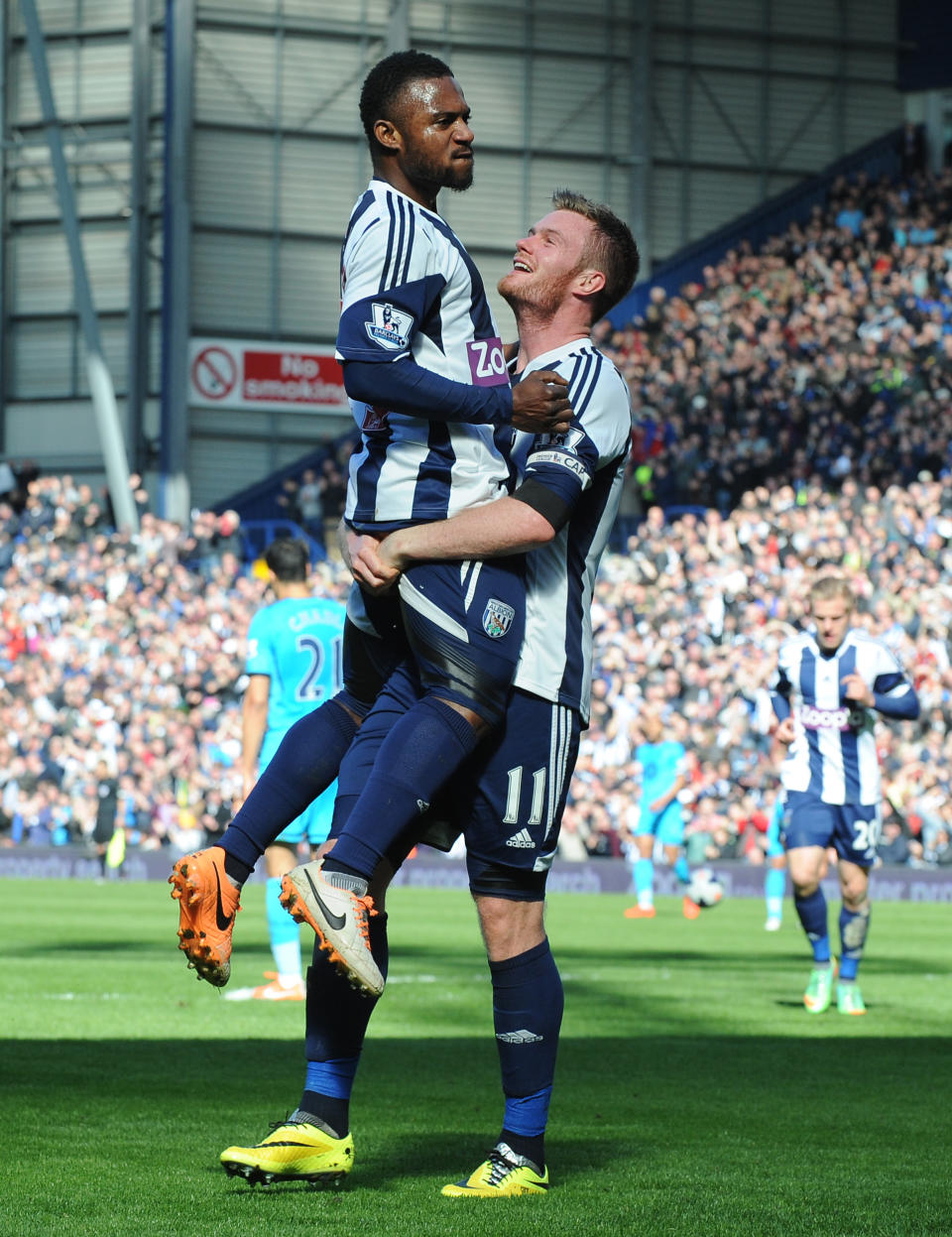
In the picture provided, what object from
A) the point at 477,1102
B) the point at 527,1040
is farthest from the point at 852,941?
the point at 527,1040

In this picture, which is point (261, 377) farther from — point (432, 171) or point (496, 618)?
point (496, 618)

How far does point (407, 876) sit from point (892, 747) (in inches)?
248

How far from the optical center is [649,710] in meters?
19.2

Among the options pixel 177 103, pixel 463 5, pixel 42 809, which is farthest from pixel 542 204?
pixel 42 809

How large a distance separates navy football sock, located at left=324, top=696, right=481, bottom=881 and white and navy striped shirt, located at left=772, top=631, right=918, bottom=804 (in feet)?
18.8

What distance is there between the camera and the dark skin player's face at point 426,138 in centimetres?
438

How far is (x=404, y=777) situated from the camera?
420 cm

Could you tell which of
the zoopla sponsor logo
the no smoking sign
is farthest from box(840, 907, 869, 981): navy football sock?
the no smoking sign

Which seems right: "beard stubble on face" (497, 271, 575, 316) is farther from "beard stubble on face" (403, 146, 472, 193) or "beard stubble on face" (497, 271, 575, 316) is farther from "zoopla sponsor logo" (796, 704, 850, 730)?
"zoopla sponsor logo" (796, 704, 850, 730)

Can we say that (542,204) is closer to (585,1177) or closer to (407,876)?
(407,876)

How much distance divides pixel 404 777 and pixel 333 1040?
679mm

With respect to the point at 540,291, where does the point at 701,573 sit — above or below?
above

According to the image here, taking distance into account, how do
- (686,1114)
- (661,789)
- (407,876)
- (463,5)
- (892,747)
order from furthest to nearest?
(463,5)
(407,876)
(892,747)
(661,789)
(686,1114)

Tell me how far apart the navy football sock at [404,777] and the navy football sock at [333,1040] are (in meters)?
0.32
